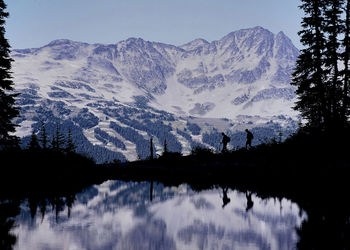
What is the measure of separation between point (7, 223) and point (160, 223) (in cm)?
497

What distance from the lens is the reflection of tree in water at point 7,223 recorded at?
11.1m

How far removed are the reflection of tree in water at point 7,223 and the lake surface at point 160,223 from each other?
0.48 feet

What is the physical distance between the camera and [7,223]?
14.3 m

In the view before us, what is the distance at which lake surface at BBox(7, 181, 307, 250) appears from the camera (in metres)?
11.2

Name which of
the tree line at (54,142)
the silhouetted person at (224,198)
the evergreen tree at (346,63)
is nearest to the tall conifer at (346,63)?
the evergreen tree at (346,63)

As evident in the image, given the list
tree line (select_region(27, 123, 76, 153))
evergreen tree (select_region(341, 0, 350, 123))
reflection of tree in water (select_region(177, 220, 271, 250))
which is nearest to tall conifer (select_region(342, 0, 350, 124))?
evergreen tree (select_region(341, 0, 350, 123))

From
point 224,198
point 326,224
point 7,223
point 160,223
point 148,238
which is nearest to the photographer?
point 148,238

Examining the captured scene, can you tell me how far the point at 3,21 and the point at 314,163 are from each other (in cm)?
2543

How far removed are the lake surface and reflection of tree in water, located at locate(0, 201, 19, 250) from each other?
15 centimetres

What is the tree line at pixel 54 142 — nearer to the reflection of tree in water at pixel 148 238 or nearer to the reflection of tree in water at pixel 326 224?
the reflection of tree in water at pixel 326 224

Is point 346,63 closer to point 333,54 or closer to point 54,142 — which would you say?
point 333,54

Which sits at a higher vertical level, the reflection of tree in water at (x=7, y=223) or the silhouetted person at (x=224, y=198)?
the silhouetted person at (x=224, y=198)

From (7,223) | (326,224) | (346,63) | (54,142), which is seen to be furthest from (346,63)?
(54,142)

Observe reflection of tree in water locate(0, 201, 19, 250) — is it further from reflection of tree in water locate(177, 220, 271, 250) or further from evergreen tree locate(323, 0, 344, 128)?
evergreen tree locate(323, 0, 344, 128)
